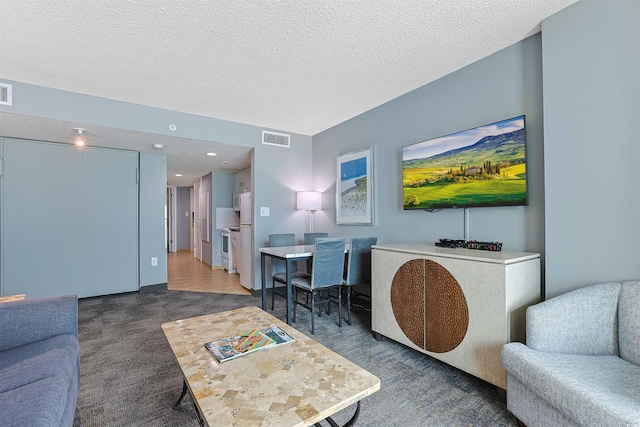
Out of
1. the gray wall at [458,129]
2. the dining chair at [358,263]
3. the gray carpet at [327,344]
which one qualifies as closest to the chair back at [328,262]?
the dining chair at [358,263]

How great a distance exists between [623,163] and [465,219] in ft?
3.44

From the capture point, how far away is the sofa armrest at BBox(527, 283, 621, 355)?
4.91 ft

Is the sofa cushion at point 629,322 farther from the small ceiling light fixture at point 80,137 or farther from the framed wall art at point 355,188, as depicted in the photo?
the small ceiling light fixture at point 80,137

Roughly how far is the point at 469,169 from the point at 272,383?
216 cm

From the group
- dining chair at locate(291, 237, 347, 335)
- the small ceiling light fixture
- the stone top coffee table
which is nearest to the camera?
the stone top coffee table

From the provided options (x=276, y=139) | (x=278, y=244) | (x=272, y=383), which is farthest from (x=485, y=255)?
(x=276, y=139)

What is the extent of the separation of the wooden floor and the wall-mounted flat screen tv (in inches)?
116

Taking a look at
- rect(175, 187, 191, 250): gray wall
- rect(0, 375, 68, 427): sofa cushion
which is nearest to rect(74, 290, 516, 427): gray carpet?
rect(0, 375, 68, 427): sofa cushion

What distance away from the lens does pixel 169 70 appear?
8.28 feet

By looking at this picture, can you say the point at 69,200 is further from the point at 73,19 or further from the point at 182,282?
the point at 73,19

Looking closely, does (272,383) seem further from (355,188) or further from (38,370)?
(355,188)

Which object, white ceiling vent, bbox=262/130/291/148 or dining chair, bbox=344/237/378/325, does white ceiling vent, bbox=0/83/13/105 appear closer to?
white ceiling vent, bbox=262/130/291/148

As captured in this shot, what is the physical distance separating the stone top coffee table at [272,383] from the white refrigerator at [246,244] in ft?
9.14

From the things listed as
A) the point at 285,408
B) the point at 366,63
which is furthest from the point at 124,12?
the point at 285,408
